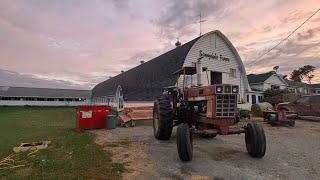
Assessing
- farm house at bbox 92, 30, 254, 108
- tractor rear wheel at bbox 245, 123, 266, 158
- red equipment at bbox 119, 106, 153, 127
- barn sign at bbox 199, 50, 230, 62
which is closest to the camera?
tractor rear wheel at bbox 245, 123, 266, 158

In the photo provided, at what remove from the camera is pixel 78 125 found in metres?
15.8

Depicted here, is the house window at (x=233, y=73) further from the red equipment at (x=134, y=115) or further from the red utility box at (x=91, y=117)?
the red utility box at (x=91, y=117)

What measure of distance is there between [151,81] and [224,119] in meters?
21.1

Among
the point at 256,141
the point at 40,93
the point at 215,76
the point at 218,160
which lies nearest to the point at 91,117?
the point at 218,160

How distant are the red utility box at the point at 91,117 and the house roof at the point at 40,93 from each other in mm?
55000

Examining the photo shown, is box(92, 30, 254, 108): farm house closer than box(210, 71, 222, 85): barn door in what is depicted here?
Yes

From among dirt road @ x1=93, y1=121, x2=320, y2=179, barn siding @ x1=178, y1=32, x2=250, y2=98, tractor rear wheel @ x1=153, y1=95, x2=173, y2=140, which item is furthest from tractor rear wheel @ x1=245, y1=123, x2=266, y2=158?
barn siding @ x1=178, y1=32, x2=250, y2=98

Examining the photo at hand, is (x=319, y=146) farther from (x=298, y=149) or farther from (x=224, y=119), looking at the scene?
(x=224, y=119)

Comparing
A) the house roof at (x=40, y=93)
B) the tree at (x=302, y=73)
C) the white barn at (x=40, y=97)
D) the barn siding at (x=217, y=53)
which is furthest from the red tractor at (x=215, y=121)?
the tree at (x=302, y=73)

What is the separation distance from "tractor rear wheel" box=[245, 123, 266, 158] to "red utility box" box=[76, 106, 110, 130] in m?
10.0

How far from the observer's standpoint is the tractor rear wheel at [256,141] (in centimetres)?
814

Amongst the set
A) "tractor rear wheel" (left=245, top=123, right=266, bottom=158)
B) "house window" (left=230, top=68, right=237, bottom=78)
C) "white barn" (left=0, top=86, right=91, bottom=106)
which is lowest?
"tractor rear wheel" (left=245, top=123, right=266, bottom=158)

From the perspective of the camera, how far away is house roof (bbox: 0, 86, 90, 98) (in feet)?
214

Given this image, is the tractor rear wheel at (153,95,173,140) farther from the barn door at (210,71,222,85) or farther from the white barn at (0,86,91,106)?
the white barn at (0,86,91,106)
